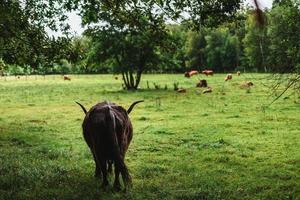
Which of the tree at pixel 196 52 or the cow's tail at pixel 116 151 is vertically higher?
the tree at pixel 196 52

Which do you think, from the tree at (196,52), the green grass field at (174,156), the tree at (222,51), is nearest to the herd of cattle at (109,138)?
the green grass field at (174,156)

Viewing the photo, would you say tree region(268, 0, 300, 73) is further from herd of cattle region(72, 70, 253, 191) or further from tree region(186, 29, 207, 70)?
tree region(186, 29, 207, 70)

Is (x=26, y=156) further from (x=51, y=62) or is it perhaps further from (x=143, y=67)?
(x=143, y=67)

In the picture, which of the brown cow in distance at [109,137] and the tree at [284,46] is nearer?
the brown cow in distance at [109,137]

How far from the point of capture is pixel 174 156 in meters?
13.5

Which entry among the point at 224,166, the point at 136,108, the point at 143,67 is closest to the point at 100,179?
the point at 224,166

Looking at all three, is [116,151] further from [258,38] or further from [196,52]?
[196,52]

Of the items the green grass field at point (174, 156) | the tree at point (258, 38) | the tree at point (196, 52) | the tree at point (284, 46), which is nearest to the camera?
the tree at point (258, 38)

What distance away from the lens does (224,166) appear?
475 inches

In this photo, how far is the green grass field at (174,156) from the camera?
945cm

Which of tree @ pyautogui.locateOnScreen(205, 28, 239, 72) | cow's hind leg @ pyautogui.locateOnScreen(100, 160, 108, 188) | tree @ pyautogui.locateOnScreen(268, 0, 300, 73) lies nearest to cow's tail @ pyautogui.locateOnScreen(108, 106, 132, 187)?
cow's hind leg @ pyautogui.locateOnScreen(100, 160, 108, 188)

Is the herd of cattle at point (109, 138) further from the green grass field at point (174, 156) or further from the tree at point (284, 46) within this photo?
Result: the tree at point (284, 46)

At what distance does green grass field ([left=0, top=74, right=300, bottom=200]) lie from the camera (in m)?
9.45

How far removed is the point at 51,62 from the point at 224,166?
26.1 feet
